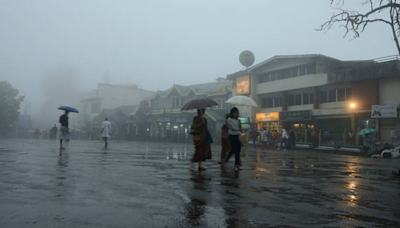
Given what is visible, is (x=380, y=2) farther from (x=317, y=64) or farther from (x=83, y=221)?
(x=317, y=64)

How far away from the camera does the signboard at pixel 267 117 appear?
31.8 metres

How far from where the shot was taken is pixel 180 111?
39.2 m

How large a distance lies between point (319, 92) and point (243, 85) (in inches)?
350

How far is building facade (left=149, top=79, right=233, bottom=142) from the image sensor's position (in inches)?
1544

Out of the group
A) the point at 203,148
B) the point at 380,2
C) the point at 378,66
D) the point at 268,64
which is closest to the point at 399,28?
the point at 380,2

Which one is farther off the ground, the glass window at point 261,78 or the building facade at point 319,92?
the glass window at point 261,78

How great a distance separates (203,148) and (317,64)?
24249mm

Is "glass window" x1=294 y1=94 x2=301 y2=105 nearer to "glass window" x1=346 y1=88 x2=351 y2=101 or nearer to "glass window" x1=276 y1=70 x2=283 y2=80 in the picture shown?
"glass window" x1=276 y1=70 x2=283 y2=80

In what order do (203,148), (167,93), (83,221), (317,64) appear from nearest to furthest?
(83,221)
(203,148)
(317,64)
(167,93)

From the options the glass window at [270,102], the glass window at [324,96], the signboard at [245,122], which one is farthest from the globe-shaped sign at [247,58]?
the glass window at [324,96]

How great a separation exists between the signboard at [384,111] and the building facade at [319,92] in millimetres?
915

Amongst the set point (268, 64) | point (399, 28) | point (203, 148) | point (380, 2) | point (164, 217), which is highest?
point (268, 64)

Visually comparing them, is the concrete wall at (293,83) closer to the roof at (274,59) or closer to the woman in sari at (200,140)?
the roof at (274,59)

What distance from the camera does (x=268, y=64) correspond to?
111ft
